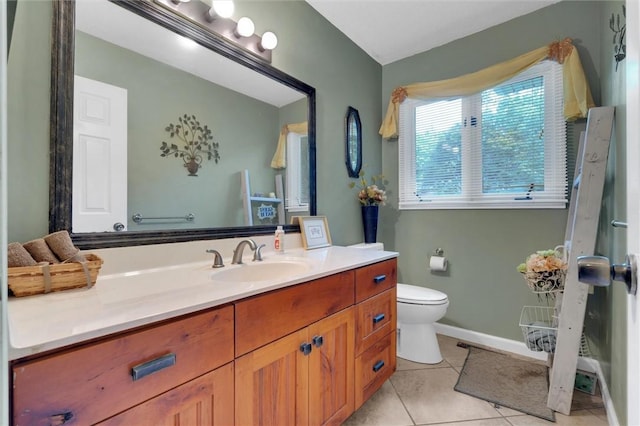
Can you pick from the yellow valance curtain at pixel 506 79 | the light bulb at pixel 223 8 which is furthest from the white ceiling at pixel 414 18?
the light bulb at pixel 223 8

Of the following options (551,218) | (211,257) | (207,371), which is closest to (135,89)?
(211,257)

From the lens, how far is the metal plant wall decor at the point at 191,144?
1264mm

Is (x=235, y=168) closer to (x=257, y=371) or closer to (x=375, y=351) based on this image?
(x=257, y=371)

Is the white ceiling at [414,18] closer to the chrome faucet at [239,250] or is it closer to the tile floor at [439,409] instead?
the chrome faucet at [239,250]

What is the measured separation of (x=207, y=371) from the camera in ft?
2.54

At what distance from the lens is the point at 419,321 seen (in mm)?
1959

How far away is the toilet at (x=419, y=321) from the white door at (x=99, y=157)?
1709 millimetres

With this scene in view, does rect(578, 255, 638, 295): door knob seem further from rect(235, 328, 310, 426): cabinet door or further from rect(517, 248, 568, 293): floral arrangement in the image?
rect(517, 248, 568, 293): floral arrangement

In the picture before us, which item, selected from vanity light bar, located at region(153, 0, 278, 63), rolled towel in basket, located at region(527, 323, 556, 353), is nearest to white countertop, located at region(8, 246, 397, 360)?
vanity light bar, located at region(153, 0, 278, 63)

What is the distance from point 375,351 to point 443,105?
207 cm


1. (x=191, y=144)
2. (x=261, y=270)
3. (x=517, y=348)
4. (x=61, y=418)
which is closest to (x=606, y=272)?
(x=61, y=418)

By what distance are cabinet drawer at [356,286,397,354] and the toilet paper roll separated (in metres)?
0.90

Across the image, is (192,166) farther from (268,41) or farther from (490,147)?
(490,147)

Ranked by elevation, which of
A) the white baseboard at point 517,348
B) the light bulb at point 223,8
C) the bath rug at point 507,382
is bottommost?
the bath rug at point 507,382
